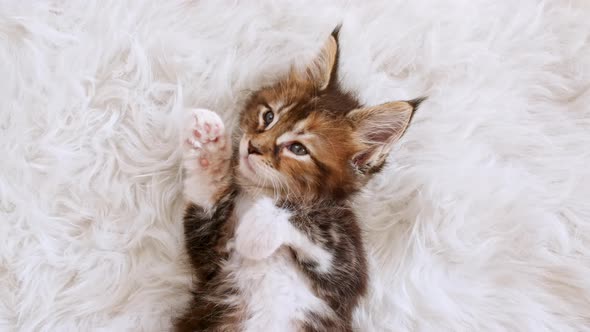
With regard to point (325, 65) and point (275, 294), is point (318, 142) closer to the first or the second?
point (325, 65)

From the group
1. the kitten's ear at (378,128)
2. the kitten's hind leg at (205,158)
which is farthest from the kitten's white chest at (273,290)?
the kitten's ear at (378,128)

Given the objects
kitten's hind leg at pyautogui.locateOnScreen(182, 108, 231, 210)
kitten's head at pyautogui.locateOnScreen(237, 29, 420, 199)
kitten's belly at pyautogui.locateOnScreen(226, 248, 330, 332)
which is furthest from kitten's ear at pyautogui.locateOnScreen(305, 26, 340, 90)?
kitten's belly at pyautogui.locateOnScreen(226, 248, 330, 332)

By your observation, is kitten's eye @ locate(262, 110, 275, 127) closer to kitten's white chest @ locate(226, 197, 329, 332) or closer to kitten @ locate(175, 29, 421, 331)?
kitten @ locate(175, 29, 421, 331)

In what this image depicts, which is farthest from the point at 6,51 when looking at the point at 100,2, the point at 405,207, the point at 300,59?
the point at 405,207

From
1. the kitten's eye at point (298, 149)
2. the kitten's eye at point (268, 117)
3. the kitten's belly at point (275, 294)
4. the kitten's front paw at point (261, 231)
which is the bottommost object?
the kitten's belly at point (275, 294)

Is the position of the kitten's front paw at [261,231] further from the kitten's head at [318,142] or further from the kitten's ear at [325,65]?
the kitten's ear at [325,65]

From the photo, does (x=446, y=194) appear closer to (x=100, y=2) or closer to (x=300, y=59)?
(x=300, y=59)

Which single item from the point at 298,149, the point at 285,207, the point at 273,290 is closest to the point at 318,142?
the point at 298,149

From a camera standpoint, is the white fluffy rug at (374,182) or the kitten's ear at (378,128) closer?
the kitten's ear at (378,128)

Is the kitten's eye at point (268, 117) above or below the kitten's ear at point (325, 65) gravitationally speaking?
below
